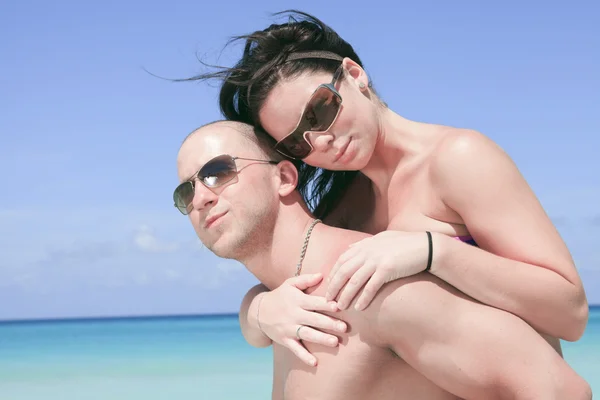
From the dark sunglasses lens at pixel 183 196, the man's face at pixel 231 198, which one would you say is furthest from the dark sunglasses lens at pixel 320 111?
the dark sunglasses lens at pixel 183 196

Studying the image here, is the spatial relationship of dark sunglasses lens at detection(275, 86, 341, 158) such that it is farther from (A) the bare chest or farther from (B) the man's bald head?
(A) the bare chest

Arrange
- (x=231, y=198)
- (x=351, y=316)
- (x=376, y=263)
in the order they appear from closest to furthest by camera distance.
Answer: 1. (x=376, y=263)
2. (x=351, y=316)
3. (x=231, y=198)

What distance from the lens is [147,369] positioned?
811 inches

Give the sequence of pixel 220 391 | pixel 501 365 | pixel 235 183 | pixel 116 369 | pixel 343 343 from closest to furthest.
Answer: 1. pixel 501 365
2. pixel 343 343
3. pixel 235 183
4. pixel 220 391
5. pixel 116 369

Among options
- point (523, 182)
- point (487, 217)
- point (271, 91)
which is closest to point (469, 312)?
point (487, 217)

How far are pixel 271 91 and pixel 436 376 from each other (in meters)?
1.51

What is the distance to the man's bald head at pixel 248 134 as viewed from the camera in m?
3.76

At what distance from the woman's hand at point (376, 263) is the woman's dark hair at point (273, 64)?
0.96m

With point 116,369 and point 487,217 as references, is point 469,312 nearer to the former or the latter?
point 487,217

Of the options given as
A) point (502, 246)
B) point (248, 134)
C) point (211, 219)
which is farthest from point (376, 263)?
point (248, 134)

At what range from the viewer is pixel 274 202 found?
3648mm

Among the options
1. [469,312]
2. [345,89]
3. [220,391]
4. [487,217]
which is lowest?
[220,391]

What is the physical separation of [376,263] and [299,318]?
19.8 inches

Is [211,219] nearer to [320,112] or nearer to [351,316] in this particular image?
[320,112]
